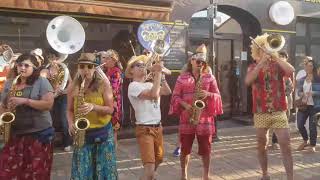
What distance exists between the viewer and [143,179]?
478 centimetres

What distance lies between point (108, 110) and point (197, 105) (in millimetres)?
1364

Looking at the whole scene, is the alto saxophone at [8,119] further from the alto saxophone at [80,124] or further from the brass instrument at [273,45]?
the brass instrument at [273,45]

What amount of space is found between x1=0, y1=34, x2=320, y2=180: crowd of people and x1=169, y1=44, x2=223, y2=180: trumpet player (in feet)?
0.04

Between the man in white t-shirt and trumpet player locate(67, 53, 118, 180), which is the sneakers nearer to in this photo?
the man in white t-shirt

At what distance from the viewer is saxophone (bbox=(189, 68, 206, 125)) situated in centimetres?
524

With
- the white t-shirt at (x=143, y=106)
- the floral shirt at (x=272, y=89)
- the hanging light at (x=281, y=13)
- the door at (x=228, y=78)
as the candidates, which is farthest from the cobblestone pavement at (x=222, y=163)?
the hanging light at (x=281, y=13)

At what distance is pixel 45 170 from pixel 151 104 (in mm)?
1335

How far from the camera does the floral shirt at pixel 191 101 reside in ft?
17.6

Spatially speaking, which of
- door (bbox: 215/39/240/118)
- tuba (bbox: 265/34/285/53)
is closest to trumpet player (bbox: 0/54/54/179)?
tuba (bbox: 265/34/285/53)

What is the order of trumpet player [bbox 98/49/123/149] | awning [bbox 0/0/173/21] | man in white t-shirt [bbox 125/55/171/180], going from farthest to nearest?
awning [bbox 0/0/173/21] → trumpet player [bbox 98/49/123/149] → man in white t-shirt [bbox 125/55/171/180]

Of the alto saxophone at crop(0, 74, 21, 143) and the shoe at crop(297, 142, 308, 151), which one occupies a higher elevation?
the alto saxophone at crop(0, 74, 21, 143)

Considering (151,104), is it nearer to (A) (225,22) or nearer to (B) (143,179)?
(B) (143,179)

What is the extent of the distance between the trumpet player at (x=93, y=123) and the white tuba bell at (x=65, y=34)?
3.09m

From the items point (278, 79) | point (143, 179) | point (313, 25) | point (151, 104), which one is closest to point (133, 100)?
point (151, 104)
